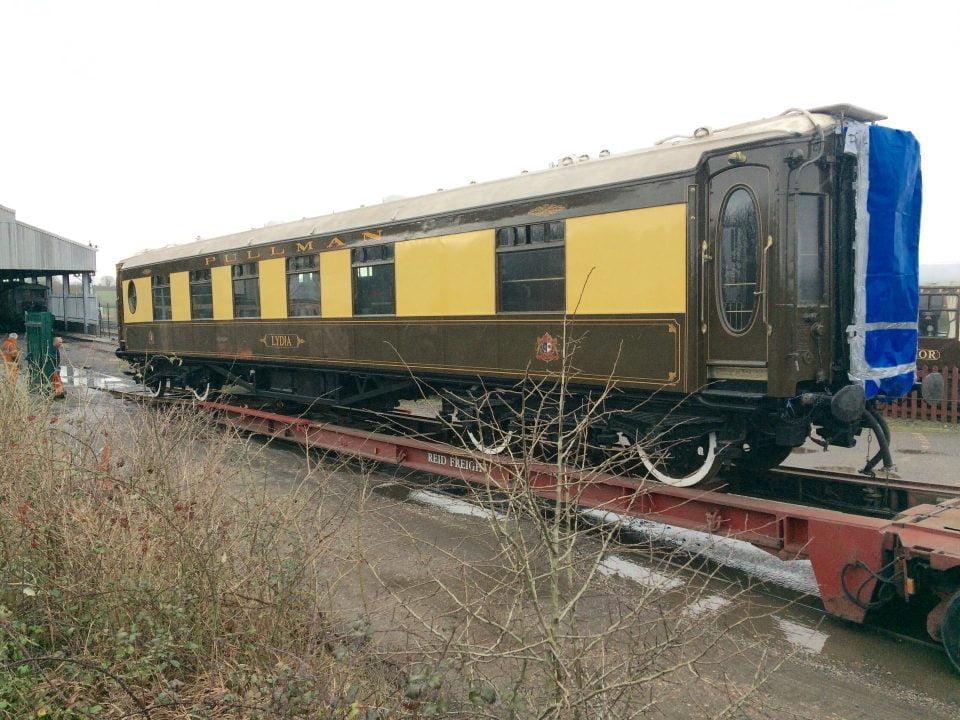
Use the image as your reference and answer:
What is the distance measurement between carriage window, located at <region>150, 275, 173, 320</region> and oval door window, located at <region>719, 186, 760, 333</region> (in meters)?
11.1

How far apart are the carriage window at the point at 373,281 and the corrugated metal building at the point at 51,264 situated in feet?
90.3

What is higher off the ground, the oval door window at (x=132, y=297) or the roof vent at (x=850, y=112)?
the roof vent at (x=850, y=112)

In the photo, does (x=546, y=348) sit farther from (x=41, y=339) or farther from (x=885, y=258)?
Answer: (x=41, y=339)

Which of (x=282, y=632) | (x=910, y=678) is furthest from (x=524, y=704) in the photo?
(x=910, y=678)

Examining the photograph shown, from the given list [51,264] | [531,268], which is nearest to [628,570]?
[531,268]

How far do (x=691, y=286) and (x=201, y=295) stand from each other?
9.59 metres

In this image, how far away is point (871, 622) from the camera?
16.6 feet

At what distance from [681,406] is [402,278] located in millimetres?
3948

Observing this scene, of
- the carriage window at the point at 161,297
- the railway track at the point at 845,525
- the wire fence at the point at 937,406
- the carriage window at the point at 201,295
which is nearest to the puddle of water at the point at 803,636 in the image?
the railway track at the point at 845,525

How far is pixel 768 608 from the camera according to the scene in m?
5.32

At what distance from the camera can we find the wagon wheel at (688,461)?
6555 mm

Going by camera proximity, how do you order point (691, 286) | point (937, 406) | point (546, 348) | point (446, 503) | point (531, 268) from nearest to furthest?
point (691, 286)
point (546, 348)
point (531, 268)
point (446, 503)
point (937, 406)

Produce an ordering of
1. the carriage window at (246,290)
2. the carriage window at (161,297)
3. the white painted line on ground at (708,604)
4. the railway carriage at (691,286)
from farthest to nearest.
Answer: the carriage window at (161,297), the carriage window at (246,290), the railway carriage at (691,286), the white painted line on ground at (708,604)

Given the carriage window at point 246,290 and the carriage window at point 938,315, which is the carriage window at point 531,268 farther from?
the carriage window at point 938,315
